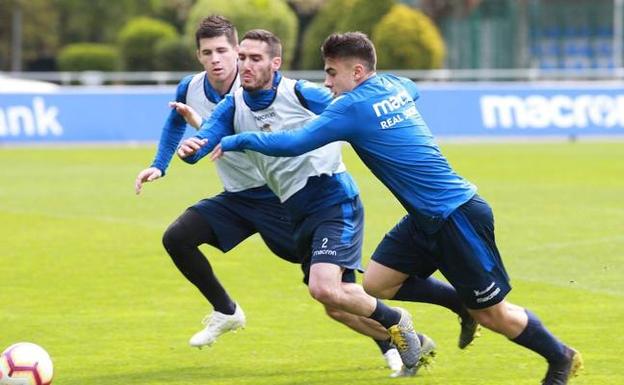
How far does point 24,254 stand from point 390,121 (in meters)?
7.95

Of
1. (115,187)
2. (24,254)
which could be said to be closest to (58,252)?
(24,254)

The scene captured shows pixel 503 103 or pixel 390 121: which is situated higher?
pixel 390 121

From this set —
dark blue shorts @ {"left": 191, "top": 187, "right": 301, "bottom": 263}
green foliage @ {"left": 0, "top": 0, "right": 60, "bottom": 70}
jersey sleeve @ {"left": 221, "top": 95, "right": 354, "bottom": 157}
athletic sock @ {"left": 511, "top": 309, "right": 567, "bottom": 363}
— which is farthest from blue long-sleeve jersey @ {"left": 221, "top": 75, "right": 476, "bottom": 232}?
green foliage @ {"left": 0, "top": 0, "right": 60, "bottom": 70}

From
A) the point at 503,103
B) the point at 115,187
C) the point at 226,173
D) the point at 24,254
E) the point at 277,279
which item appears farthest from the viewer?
the point at 503,103

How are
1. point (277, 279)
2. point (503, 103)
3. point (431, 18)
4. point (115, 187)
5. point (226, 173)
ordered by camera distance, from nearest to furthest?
point (226, 173)
point (277, 279)
point (115, 187)
point (503, 103)
point (431, 18)

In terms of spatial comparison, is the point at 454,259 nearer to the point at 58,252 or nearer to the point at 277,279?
the point at 277,279

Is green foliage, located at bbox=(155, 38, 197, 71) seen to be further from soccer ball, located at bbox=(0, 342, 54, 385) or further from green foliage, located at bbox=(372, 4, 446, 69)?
soccer ball, located at bbox=(0, 342, 54, 385)

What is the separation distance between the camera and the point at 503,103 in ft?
106

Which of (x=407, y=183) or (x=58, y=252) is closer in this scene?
(x=407, y=183)

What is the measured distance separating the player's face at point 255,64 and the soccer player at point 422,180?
757mm

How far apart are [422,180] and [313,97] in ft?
3.70

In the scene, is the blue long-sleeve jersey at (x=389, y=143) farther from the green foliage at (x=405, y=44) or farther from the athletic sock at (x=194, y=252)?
the green foliage at (x=405, y=44)

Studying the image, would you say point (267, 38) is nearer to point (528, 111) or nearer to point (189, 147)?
point (189, 147)

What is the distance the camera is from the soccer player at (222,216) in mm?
9492
